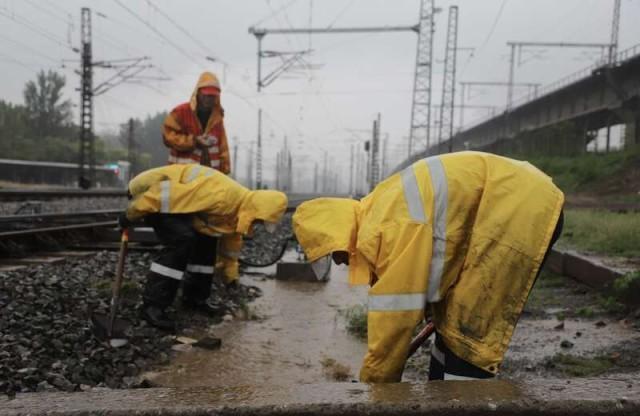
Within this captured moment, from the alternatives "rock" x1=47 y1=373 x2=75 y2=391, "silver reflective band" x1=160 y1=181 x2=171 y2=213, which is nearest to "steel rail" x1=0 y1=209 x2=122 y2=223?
"silver reflective band" x1=160 y1=181 x2=171 y2=213

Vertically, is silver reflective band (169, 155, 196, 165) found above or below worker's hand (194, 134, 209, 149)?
below

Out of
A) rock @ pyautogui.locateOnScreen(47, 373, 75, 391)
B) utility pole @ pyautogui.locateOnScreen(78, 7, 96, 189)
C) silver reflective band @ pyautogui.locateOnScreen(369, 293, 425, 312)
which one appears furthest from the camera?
utility pole @ pyautogui.locateOnScreen(78, 7, 96, 189)

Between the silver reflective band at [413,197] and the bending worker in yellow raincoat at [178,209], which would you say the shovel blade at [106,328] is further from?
the silver reflective band at [413,197]

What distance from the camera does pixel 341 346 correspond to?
4.76 metres

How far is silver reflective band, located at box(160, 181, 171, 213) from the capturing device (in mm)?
4789

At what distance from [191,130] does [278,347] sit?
281 cm

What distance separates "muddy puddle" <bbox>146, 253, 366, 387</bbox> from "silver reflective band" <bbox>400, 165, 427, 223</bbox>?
6.76 feet

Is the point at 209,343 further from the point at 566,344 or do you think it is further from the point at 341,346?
the point at 566,344

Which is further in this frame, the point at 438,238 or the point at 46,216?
the point at 46,216

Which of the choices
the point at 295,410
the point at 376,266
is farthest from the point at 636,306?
the point at 295,410

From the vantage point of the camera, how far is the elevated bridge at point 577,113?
2688 cm

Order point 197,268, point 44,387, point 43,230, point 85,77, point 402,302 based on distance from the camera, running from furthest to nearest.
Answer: point 85,77 → point 43,230 → point 197,268 → point 44,387 → point 402,302

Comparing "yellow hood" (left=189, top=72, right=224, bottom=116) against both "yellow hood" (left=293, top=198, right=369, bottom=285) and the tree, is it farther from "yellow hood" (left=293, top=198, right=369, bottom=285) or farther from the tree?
the tree

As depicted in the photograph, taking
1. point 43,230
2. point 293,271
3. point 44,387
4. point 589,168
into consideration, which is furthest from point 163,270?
point 589,168
